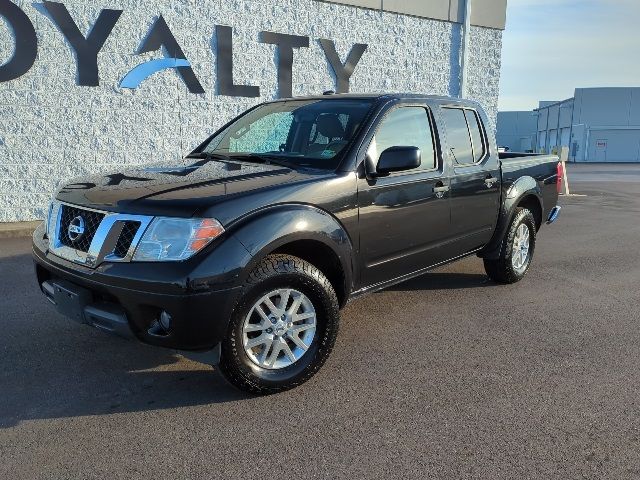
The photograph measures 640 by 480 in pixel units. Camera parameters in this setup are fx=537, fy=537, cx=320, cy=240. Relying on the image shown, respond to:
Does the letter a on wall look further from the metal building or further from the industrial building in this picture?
the metal building

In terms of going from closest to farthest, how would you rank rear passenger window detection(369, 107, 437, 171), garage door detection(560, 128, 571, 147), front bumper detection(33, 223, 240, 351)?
front bumper detection(33, 223, 240, 351) < rear passenger window detection(369, 107, 437, 171) < garage door detection(560, 128, 571, 147)

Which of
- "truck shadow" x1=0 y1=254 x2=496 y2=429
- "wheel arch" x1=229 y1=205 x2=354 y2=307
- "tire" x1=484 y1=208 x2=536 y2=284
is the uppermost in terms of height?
"wheel arch" x1=229 y1=205 x2=354 y2=307

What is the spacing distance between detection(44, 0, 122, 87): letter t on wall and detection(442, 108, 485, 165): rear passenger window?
253 inches

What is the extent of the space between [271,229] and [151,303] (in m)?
0.76

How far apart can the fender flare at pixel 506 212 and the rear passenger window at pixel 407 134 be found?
51.4 inches

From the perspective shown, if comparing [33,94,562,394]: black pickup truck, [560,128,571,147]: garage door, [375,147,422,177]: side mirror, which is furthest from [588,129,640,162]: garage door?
[375,147,422,177]: side mirror

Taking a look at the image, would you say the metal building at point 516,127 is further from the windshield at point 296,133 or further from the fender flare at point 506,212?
the windshield at point 296,133

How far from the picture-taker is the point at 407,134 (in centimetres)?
412

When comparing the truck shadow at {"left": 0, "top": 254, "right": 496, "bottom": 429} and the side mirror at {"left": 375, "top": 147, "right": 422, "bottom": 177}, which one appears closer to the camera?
the truck shadow at {"left": 0, "top": 254, "right": 496, "bottom": 429}

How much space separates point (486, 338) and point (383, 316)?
0.89 m

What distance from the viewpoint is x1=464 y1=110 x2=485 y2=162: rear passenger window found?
16.0 ft

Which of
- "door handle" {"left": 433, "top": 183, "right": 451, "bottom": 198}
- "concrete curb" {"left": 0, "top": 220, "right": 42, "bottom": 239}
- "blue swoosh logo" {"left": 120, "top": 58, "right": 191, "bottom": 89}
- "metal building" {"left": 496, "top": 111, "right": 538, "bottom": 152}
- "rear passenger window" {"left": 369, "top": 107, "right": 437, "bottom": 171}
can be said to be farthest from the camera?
"metal building" {"left": 496, "top": 111, "right": 538, "bottom": 152}

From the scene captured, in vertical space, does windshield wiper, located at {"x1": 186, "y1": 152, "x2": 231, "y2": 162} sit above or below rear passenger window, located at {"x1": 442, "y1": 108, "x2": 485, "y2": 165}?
below

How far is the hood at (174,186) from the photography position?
2881mm
